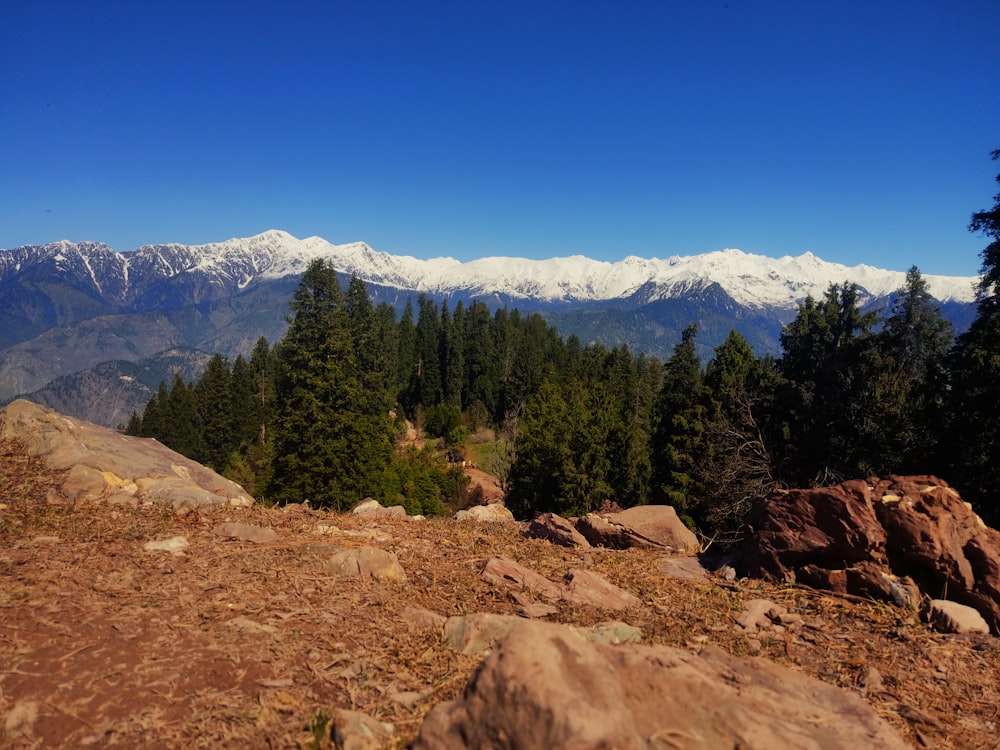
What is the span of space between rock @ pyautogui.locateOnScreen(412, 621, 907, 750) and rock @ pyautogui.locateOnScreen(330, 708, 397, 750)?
0.56 metres

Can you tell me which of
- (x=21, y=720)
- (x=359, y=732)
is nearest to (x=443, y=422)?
(x=21, y=720)

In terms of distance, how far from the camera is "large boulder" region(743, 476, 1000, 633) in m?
6.30

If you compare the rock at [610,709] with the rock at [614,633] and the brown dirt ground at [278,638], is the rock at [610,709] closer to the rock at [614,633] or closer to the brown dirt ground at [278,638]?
the brown dirt ground at [278,638]

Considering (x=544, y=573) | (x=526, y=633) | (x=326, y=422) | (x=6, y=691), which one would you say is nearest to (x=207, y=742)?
(x=6, y=691)

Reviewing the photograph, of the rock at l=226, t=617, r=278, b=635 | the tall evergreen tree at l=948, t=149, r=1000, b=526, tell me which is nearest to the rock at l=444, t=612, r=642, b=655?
the rock at l=226, t=617, r=278, b=635

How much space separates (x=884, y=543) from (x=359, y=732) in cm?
670

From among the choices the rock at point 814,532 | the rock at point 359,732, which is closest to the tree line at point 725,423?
the rock at point 814,532

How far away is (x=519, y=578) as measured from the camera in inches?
268

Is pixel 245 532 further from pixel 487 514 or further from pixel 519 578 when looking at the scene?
pixel 487 514

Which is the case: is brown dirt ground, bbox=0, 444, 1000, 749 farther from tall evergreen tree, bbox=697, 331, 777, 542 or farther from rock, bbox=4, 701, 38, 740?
tall evergreen tree, bbox=697, 331, 777, 542

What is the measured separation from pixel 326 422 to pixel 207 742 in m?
23.4

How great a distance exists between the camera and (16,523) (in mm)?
7281

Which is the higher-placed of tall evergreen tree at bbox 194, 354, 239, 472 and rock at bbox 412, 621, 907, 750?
rock at bbox 412, 621, 907, 750

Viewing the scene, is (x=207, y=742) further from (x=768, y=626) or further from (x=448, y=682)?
(x=768, y=626)
